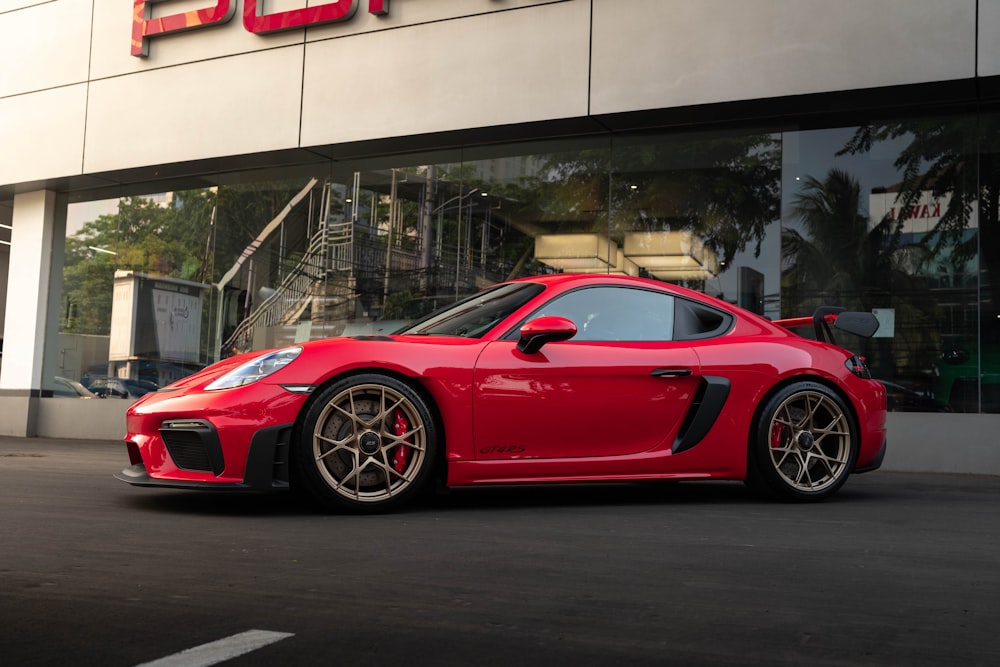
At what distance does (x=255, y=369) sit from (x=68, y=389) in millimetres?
11215

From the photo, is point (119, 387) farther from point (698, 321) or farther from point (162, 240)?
point (698, 321)

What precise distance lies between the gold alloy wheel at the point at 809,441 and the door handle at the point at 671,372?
0.60 meters

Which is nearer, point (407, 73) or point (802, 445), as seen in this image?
point (802, 445)

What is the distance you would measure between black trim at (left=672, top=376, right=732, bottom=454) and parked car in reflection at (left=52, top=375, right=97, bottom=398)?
11.4 metres

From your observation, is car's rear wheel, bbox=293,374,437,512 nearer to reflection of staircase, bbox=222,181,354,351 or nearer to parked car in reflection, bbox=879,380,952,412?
parked car in reflection, bbox=879,380,952,412

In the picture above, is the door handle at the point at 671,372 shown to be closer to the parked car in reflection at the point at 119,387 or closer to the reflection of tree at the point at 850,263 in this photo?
the reflection of tree at the point at 850,263

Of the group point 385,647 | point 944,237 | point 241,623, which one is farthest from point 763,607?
point 944,237

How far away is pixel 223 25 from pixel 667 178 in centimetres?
611

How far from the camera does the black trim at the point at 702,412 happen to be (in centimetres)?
557

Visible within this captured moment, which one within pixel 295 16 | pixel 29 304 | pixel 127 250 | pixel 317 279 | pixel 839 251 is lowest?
pixel 29 304

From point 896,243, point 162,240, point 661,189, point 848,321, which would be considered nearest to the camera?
point 848,321

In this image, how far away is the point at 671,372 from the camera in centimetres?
554

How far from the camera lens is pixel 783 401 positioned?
5.77 metres

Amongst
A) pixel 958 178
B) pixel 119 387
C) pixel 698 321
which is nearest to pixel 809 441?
pixel 698 321
